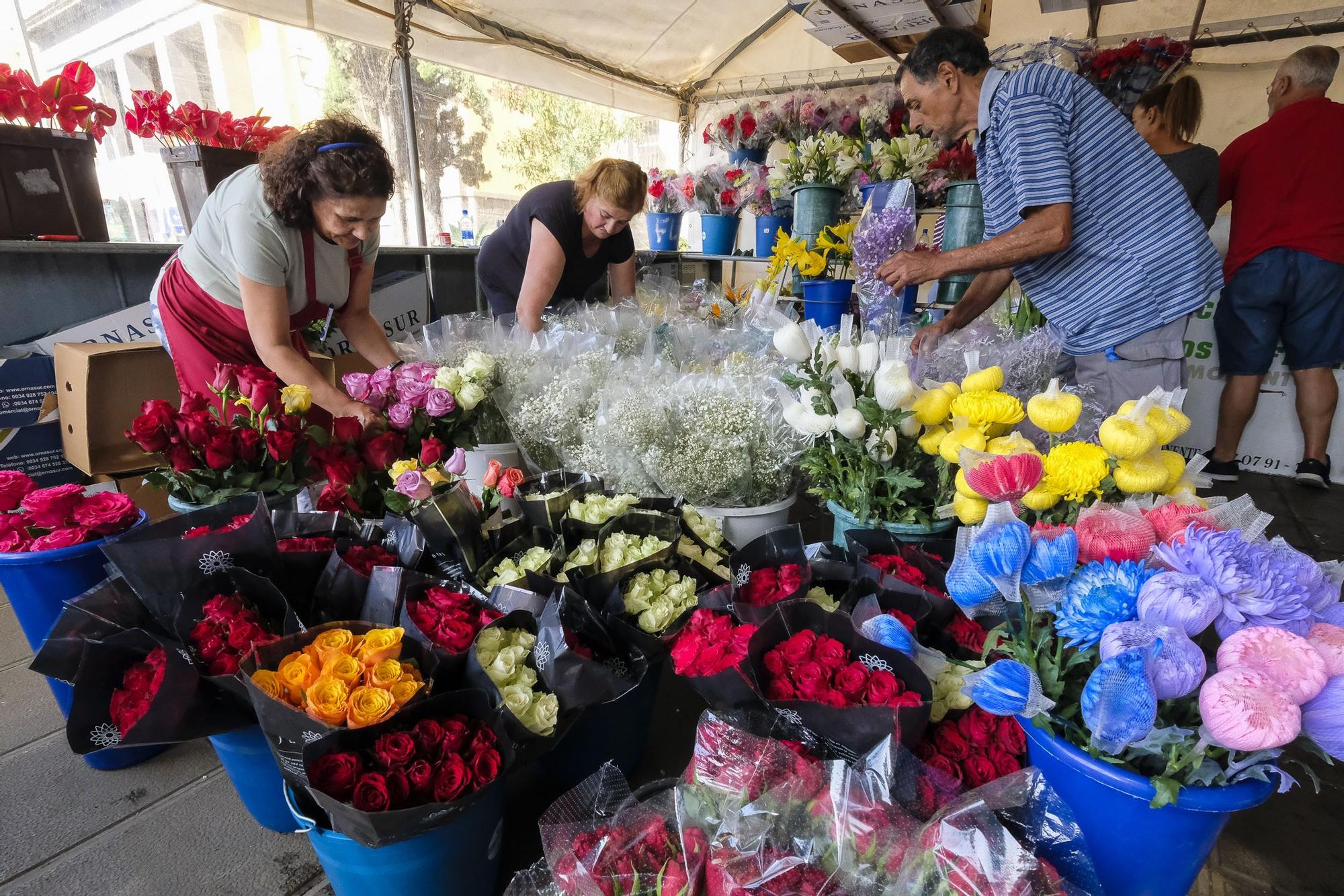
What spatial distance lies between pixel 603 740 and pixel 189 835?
63 centimetres

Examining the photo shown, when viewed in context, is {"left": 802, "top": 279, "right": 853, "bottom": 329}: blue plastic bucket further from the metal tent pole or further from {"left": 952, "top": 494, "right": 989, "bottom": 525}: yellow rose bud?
the metal tent pole

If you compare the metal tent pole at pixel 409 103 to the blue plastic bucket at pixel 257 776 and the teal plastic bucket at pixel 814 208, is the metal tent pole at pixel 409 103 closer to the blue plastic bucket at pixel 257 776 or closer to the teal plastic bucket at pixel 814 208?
the teal plastic bucket at pixel 814 208

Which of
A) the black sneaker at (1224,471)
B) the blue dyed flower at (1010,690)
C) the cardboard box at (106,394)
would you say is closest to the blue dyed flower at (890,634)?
the blue dyed flower at (1010,690)

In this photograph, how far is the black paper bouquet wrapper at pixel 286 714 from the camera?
0.69 m

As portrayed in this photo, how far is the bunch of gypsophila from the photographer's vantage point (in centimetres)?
129

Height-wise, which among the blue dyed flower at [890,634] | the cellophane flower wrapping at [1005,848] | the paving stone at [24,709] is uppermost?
the blue dyed flower at [890,634]

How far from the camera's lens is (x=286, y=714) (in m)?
0.69

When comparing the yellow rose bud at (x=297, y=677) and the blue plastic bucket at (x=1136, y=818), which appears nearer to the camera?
the blue plastic bucket at (x=1136, y=818)

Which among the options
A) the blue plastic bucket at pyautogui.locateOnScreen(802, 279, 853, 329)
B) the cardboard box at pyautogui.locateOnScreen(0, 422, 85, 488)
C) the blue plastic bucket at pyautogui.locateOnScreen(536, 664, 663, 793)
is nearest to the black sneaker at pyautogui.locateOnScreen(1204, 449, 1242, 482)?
the blue plastic bucket at pyautogui.locateOnScreen(802, 279, 853, 329)

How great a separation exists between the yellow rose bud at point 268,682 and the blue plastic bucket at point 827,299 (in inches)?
81.1

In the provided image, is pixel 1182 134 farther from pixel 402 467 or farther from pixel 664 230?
pixel 402 467

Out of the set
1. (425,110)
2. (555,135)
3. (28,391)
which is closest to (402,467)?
(28,391)

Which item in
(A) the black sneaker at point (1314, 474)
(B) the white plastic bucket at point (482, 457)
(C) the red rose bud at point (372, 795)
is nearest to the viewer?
(C) the red rose bud at point (372, 795)

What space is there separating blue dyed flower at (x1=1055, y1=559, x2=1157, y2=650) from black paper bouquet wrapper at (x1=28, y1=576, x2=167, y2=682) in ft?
3.68
